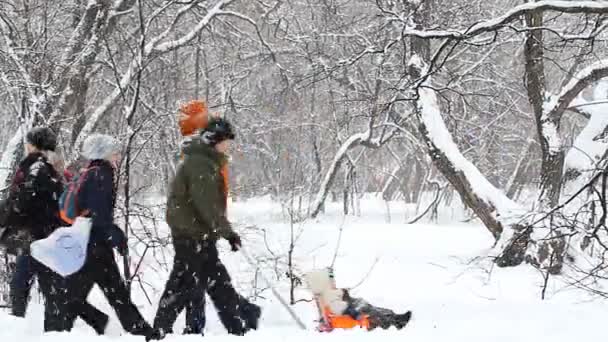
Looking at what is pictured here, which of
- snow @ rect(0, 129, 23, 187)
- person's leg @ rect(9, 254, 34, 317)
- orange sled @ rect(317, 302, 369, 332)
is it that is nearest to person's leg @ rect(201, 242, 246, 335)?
orange sled @ rect(317, 302, 369, 332)

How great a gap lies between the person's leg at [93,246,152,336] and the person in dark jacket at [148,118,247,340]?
184 mm

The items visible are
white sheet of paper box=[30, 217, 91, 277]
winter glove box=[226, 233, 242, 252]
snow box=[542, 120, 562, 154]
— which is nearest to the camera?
white sheet of paper box=[30, 217, 91, 277]

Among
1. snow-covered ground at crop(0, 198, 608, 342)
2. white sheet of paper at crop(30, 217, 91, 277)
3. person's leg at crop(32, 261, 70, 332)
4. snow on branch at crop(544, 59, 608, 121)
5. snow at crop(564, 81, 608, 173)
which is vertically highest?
snow on branch at crop(544, 59, 608, 121)

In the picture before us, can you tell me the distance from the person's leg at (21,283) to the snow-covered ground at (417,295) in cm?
15

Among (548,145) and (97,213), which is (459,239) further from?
(97,213)

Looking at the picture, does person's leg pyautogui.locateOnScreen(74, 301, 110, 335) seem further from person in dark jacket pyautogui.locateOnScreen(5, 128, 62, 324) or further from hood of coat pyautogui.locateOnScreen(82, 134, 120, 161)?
hood of coat pyautogui.locateOnScreen(82, 134, 120, 161)

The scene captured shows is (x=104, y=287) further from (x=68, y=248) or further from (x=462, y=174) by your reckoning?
(x=462, y=174)

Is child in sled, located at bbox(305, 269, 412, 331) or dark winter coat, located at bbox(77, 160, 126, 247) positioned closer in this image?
dark winter coat, located at bbox(77, 160, 126, 247)

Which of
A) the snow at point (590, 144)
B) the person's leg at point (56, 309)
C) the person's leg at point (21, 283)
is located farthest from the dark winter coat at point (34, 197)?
the snow at point (590, 144)

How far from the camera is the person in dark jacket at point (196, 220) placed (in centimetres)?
442

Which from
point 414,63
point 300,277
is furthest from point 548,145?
point 300,277

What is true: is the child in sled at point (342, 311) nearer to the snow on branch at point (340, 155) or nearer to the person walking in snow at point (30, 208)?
the person walking in snow at point (30, 208)

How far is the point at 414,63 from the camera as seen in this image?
9633 mm

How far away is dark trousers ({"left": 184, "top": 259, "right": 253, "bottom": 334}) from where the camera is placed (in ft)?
15.3
